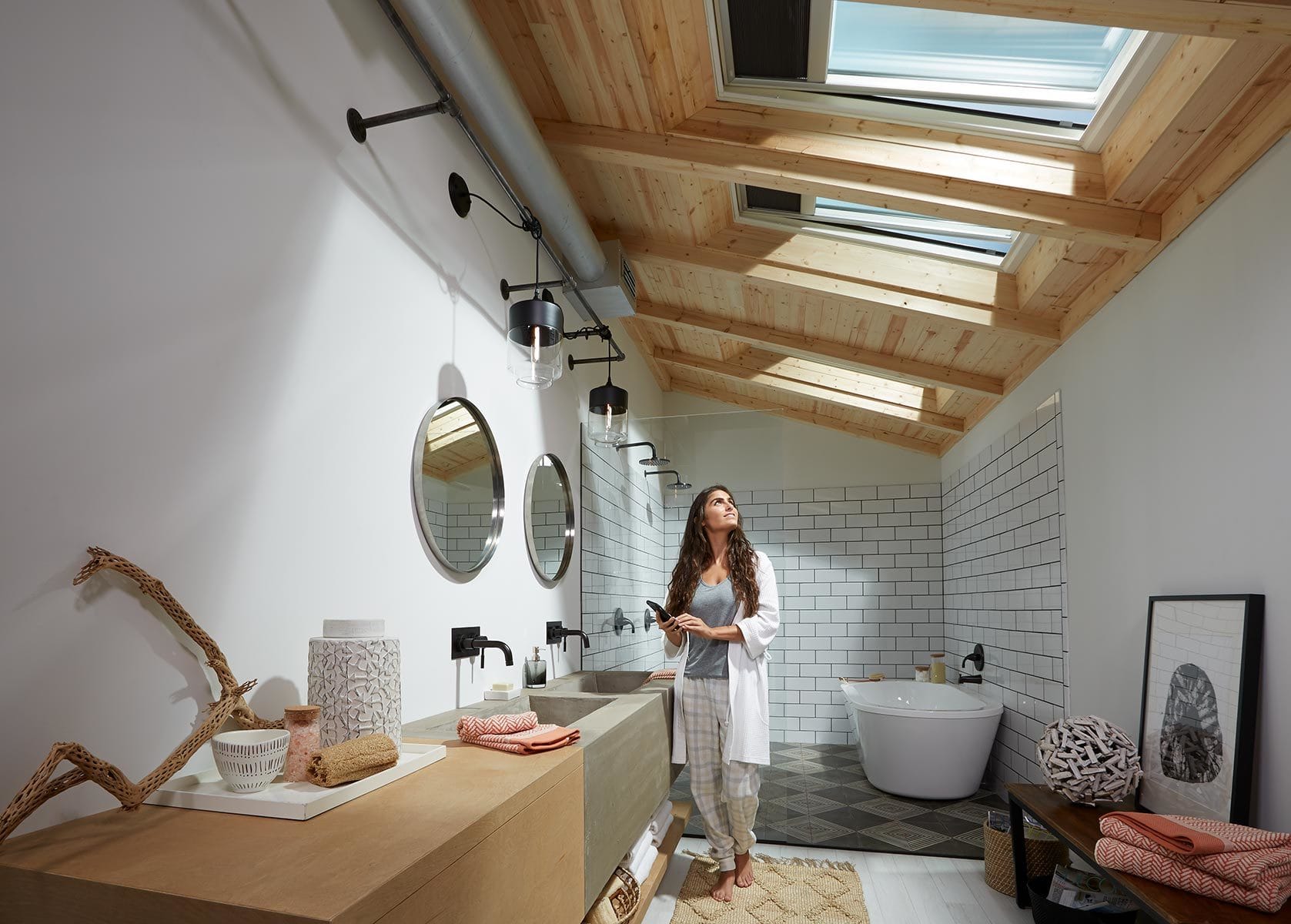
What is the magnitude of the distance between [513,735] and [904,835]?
3.02 m

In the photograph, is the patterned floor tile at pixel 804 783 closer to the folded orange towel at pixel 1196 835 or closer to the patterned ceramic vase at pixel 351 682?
the folded orange towel at pixel 1196 835

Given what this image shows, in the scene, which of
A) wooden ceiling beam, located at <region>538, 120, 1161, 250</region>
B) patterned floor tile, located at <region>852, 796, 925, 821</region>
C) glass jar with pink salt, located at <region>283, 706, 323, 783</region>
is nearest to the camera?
glass jar with pink salt, located at <region>283, 706, 323, 783</region>

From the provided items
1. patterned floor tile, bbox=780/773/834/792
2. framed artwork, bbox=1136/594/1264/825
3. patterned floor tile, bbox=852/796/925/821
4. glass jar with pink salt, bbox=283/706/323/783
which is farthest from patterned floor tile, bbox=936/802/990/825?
glass jar with pink salt, bbox=283/706/323/783

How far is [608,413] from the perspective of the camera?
145 inches

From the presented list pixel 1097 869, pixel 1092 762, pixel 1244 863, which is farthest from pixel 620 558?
pixel 1244 863

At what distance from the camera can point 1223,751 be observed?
7.91 ft

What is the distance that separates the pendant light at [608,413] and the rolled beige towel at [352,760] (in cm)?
227

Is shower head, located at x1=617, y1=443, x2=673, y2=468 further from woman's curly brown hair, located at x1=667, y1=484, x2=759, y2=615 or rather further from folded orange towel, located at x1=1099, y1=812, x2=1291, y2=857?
folded orange towel, located at x1=1099, y1=812, x2=1291, y2=857

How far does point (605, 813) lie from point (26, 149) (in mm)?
1921

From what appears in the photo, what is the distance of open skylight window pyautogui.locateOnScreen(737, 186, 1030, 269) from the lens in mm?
3621

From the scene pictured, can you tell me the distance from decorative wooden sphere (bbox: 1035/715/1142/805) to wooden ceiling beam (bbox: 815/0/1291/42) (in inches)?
85.3

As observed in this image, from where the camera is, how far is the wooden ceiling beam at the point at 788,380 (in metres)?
4.82

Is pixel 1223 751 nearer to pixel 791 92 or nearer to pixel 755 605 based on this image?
pixel 755 605

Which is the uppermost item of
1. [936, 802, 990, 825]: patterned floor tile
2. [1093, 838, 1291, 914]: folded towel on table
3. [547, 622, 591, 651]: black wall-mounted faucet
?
[547, 622, 591, 651]: black wall-mounted faucet
